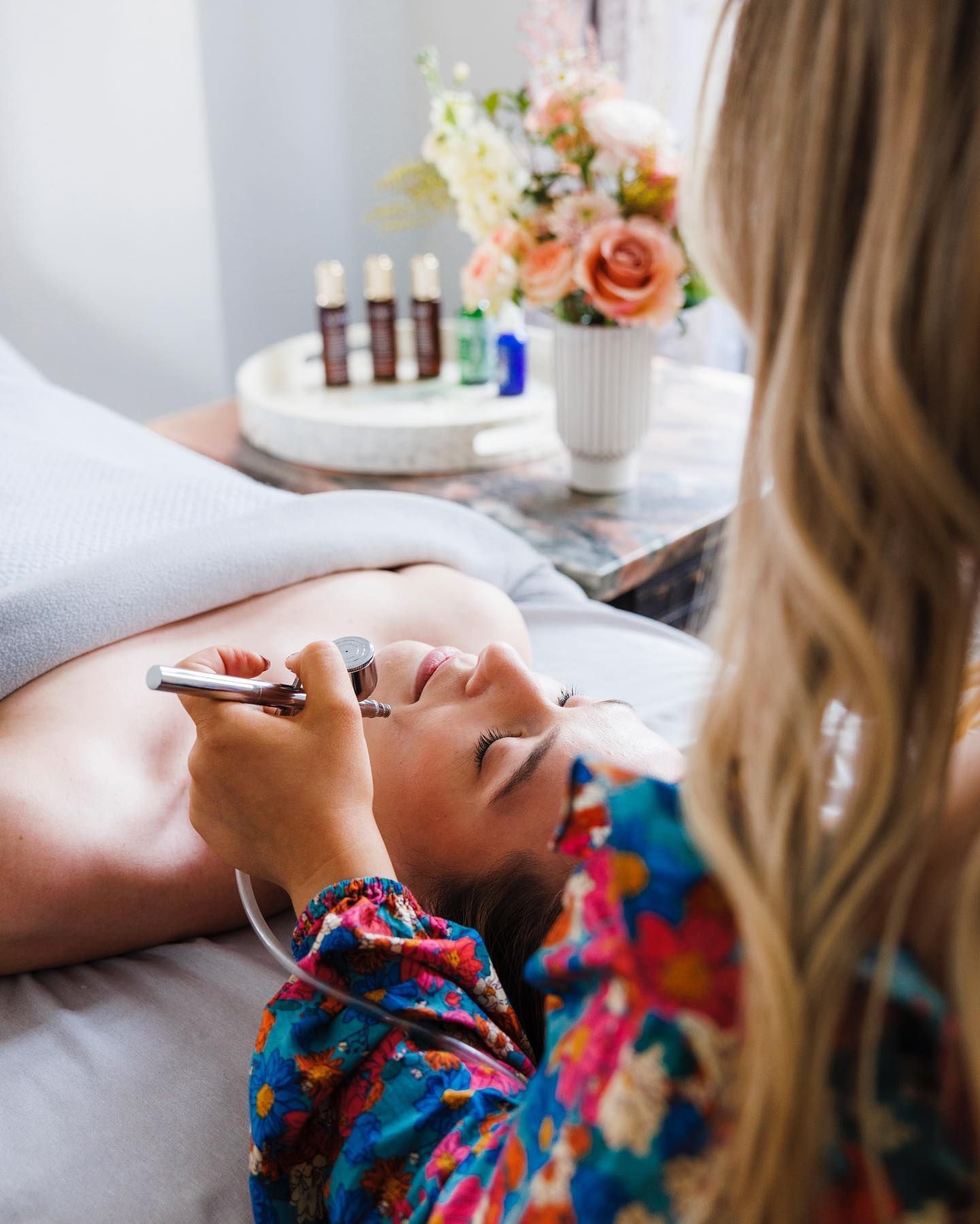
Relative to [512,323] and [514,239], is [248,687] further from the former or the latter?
[512,323]

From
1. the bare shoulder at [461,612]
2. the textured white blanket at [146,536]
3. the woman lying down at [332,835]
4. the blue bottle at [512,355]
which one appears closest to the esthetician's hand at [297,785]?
the woman lying down at [332,835]

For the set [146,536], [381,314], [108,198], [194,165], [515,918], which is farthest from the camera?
[194,165]

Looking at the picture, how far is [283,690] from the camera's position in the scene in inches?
31.3

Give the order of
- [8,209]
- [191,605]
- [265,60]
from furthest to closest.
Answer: [265,60] < [8,209] < [191,605]

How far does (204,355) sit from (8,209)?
1.96ft

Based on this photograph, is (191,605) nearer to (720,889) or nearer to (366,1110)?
(366,1110)

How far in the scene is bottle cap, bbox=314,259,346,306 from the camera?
1.90 meters

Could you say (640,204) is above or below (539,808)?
above

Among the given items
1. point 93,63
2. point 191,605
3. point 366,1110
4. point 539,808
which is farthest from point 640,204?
point 93,63

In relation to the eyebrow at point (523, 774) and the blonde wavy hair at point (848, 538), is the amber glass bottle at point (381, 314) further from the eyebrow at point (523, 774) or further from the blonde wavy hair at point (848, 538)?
the blonde wavy hair at point (848, 538)

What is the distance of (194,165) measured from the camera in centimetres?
255

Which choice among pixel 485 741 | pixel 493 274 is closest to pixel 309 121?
pixel 493 274

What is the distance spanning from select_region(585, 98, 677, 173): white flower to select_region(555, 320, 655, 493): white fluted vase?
22 centimetres

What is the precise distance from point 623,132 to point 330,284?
63 cm
